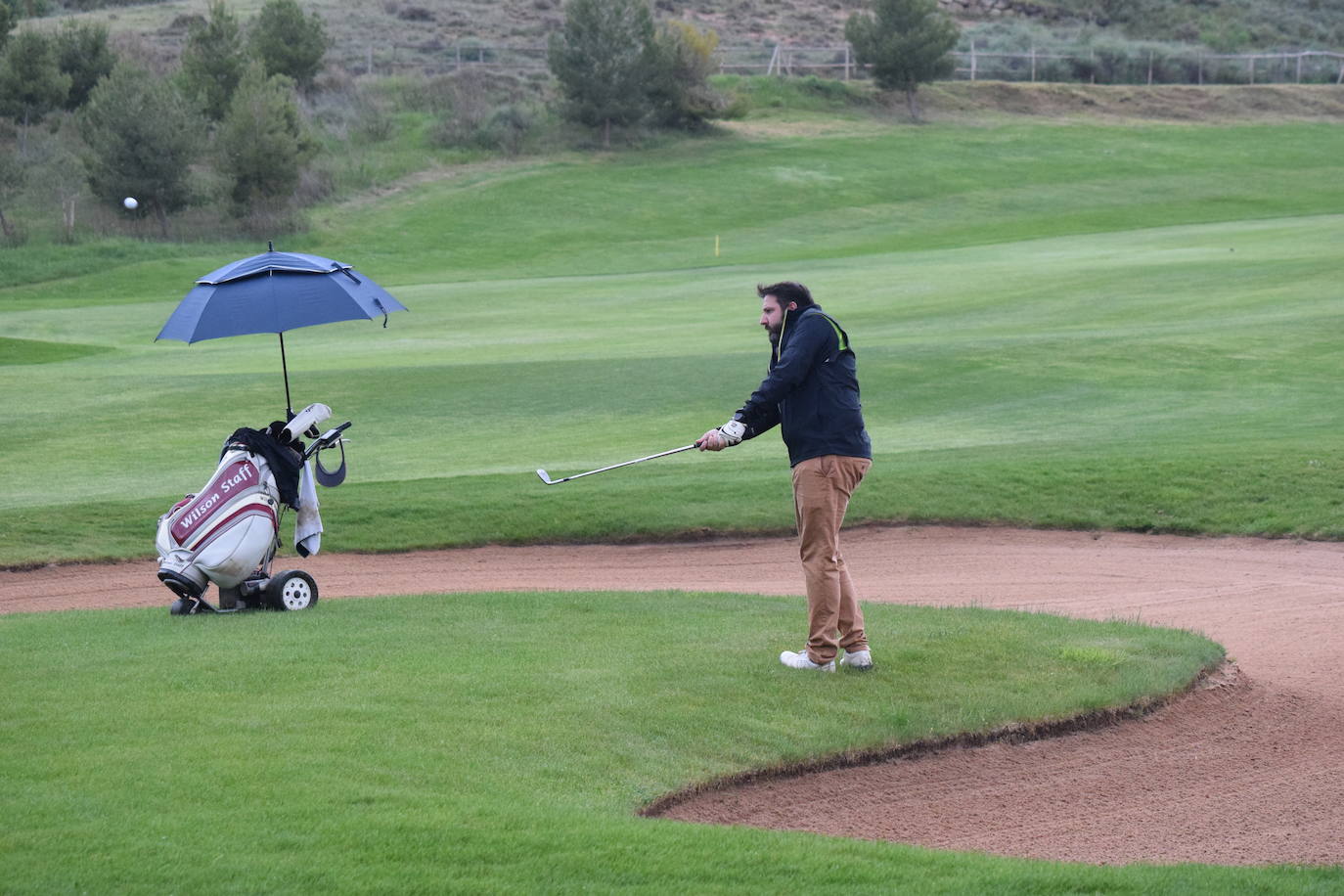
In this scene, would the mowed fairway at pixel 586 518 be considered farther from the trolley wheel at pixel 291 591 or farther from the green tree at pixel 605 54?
the green tree at pixel 605 54

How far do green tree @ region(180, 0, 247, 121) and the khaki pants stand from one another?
56.0 metres

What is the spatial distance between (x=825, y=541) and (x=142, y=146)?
47435mm

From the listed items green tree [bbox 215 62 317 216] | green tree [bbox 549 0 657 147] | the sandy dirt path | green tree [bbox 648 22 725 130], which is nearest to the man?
the sandy dirt path

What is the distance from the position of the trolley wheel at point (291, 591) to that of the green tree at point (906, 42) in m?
65.0

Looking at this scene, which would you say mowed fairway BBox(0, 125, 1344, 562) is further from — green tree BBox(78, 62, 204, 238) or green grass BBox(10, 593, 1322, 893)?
green tree BBox(78, 62, 204, 238)

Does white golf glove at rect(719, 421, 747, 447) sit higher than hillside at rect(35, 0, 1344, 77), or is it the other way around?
hillside at rect(35, 0, 1344, 77)

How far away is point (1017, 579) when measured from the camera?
520 inches

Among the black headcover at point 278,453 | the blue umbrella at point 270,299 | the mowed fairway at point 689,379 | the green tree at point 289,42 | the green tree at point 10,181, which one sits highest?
the green tree at point 289,42

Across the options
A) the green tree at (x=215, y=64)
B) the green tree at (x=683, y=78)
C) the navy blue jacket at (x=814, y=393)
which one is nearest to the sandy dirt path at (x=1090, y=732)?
the navy blue jacket at (x=814, y=393)

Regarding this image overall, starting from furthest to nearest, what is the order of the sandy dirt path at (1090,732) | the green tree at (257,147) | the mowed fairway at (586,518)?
the green tree at (257,147) < the sandy dirt path at (1090,732) < the mowed fairway at (586,518)

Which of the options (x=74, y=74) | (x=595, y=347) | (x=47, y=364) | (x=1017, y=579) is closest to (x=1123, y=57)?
(x=74, y=74)

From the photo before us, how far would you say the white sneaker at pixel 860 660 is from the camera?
9031 millimetres

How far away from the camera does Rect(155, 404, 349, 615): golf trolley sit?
33.6 feet

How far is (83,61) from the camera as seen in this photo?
61.6m
